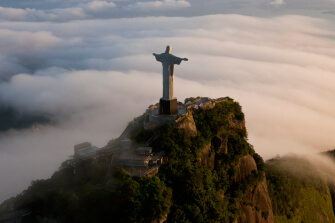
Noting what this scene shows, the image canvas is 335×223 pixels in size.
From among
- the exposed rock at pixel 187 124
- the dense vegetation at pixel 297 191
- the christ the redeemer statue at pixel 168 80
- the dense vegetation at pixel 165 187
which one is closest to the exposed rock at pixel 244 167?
the dense vegetation at pixel 165 187

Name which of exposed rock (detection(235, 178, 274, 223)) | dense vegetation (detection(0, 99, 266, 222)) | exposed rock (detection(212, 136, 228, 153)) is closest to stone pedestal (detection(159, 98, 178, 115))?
dense vegetation (detection(0, 99, 266, 222))

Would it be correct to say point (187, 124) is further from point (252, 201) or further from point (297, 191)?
point (297, 191)

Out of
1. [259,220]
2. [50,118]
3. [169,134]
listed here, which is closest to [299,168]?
[259,220]

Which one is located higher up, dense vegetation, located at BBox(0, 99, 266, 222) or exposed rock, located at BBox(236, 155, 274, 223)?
dense vegetation, located at BBox(0, 99, 266, 222)

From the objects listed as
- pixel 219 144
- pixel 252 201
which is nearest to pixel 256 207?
pixel 252 201

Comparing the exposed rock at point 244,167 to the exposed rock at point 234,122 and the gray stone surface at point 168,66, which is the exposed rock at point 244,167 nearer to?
the exposed rock at point 234,122

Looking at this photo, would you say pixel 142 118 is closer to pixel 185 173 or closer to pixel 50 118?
pixel 185 173

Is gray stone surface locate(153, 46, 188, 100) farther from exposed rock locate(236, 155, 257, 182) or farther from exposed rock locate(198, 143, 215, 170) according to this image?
exposed rock locate(236, 155, 257, 182)
